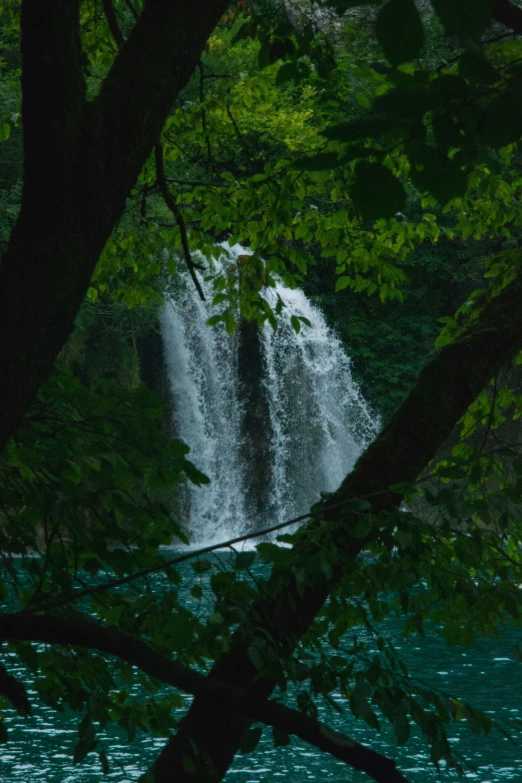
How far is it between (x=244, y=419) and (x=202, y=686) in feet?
60.6

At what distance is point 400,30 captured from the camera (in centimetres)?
93

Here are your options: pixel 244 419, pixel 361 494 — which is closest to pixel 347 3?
pixel 361 494

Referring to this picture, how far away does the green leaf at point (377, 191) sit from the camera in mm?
953

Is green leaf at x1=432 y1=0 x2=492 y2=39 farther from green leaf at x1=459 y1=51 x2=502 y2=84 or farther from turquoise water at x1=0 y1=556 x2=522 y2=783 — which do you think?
turquoise water at x1=0 y1=556 x2=522 y2=783

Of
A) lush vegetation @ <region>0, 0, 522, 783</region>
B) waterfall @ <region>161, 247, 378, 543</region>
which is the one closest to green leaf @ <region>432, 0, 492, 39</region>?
lush vegetation @ <region>0, 0, 522, 783</region>

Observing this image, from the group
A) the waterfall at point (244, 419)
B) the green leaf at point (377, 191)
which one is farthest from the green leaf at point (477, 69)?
the waterfall at point (244, 419)

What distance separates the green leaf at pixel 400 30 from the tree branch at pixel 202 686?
38.5 inches

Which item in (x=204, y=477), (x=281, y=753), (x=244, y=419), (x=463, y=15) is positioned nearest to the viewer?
(x=463, y=15)

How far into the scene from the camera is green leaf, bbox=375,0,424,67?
0.93 meters

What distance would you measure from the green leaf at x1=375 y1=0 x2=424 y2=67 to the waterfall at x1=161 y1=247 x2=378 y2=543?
18279 millimetres

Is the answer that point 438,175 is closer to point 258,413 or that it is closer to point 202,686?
point 202,686

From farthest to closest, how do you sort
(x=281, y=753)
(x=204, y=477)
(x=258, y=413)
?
(x=258, y=413) → (x=281, y=753) → (x=204, y=477)

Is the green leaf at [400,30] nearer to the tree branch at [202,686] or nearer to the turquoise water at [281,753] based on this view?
the tree branch at [202,686]

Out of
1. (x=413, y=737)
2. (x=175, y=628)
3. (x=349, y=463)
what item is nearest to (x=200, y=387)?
(x=349, y=463)
